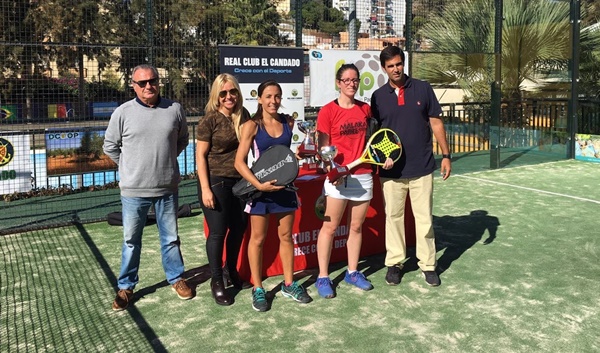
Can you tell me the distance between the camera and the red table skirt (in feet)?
16.1

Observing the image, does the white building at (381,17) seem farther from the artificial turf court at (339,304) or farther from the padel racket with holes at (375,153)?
the padel racket with holes at (375,153)

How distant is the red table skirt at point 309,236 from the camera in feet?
16.1

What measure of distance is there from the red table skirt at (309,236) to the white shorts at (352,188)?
0.57 meters

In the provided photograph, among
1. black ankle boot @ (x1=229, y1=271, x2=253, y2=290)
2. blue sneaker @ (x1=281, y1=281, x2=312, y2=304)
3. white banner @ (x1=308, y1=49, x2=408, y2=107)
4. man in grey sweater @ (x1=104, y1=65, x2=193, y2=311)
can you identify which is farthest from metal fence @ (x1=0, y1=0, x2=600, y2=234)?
blue sneaker @ (x1=281, y1=281, x2=312, y2=304)

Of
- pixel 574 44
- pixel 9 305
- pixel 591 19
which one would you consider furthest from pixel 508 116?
pixel 591 19

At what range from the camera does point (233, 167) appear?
425cm

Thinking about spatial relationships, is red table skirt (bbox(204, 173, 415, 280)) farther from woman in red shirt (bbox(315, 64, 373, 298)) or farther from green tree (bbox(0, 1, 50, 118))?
green tree (bbox(0, 1, 50, 118))

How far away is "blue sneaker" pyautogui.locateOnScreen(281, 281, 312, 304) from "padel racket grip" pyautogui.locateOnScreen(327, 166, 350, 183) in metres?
0.84

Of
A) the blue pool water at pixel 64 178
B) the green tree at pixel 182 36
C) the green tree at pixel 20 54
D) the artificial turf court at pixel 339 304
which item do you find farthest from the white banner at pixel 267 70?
the green tree at pixel 20 54

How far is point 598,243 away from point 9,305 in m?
5.44

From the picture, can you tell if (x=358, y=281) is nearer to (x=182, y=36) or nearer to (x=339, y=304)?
(x=339, y=304)

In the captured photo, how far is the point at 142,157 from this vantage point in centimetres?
414

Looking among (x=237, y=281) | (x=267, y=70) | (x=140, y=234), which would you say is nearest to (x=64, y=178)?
(x=267, y=70)

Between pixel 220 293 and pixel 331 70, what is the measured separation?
4533 mm
